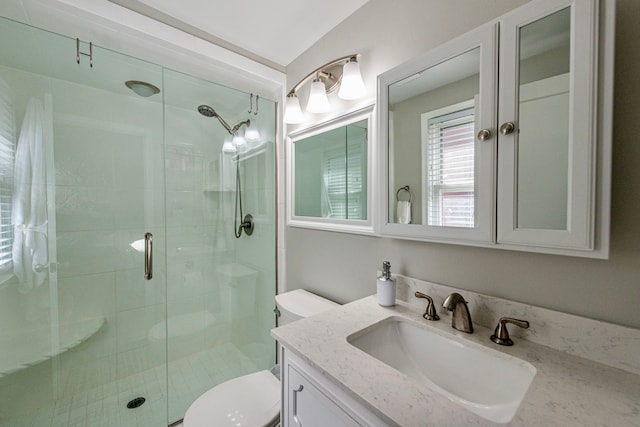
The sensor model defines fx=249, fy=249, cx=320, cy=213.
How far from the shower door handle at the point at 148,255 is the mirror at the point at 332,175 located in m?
1.00

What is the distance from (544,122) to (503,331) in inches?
24.3

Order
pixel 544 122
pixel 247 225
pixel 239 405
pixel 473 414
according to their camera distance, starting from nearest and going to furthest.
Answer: pixel 473 414
pixel 544 122
pixel 239 405
pixel 247 225

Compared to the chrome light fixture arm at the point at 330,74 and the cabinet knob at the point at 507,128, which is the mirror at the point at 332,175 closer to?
the chrome light fixture arm at the point at 330,74

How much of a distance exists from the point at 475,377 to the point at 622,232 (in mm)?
555

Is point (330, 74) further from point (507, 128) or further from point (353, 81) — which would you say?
point (507, 128)

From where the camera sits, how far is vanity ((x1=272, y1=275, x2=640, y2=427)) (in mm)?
516

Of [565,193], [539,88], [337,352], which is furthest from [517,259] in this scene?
[337,352]

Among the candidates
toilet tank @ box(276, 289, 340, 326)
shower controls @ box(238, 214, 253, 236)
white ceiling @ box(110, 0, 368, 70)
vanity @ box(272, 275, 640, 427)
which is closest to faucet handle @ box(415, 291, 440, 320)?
vanity @ box(272, 275, 640, 427)

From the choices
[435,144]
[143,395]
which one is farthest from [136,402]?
[435,144]

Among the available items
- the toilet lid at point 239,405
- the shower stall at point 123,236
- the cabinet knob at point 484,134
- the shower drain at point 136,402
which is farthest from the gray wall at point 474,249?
the shower drain at point 136,402

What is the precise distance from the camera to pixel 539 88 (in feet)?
2.24

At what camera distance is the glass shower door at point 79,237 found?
1.40 m

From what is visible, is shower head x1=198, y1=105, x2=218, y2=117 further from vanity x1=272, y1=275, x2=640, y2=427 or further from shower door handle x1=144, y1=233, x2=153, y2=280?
vanity x1=272, y1=275, x2=640, y2=427

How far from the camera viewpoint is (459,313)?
33.4 inches
